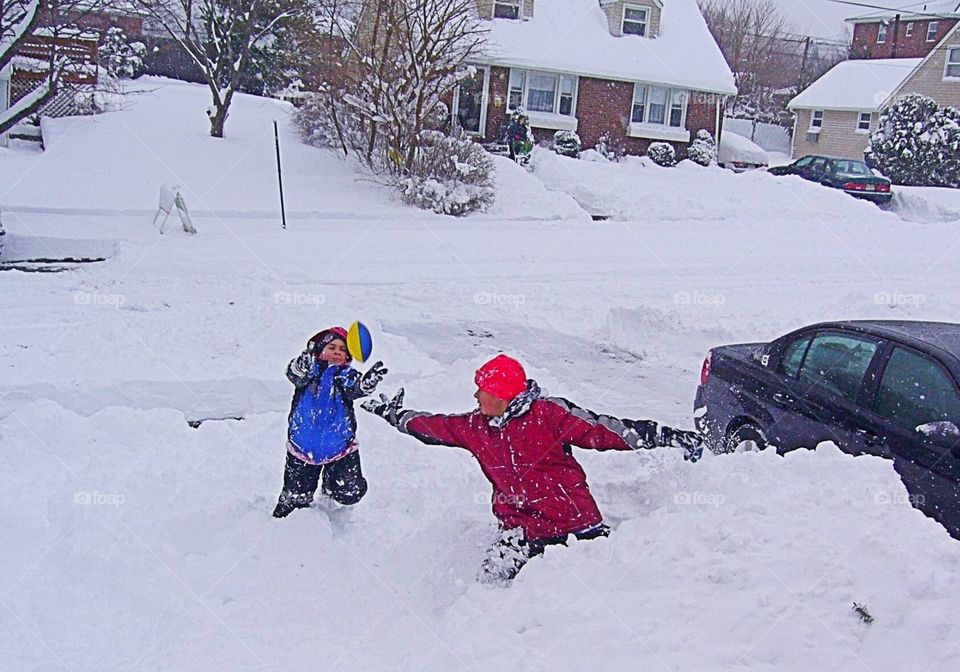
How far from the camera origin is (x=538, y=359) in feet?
32.8

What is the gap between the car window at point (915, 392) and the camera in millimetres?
5016

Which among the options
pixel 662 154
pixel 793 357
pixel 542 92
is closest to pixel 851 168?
pixel 662 154

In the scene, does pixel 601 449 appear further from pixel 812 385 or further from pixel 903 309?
pixel 903 309

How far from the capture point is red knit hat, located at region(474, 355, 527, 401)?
13.9 feet

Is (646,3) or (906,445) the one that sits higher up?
(646,3)

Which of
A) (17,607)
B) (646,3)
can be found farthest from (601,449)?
(646,3)

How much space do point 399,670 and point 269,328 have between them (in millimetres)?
6221

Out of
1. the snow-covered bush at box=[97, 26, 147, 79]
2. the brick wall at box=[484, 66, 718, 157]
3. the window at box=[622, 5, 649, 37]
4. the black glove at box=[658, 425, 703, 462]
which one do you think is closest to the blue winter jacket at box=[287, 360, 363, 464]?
the black glove at box=[658, 425, 703, 462]

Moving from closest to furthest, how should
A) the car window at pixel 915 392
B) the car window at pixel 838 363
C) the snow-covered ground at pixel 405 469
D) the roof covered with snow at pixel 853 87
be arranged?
the snow-covered ground at pixel 405 469
the car window at pixel 915 392
the car window at pixel 838 363
the roof covered with snow at pixel 853 87

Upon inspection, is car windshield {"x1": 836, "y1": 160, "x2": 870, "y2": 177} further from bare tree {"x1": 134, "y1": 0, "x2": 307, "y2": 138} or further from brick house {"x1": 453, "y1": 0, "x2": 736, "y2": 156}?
bare tree {"x1": 134, "y1": 0, "x2": 307, "y2": 138}

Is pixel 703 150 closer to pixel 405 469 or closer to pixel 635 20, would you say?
pixel 635 20

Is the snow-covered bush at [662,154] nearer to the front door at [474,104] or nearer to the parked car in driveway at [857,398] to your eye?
the front door at [474,104]

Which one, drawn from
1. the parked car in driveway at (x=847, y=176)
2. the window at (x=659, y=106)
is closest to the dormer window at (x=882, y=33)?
the window at (x=659, y=106)

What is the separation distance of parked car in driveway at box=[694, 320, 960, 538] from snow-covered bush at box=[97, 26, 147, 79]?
18234 mm
